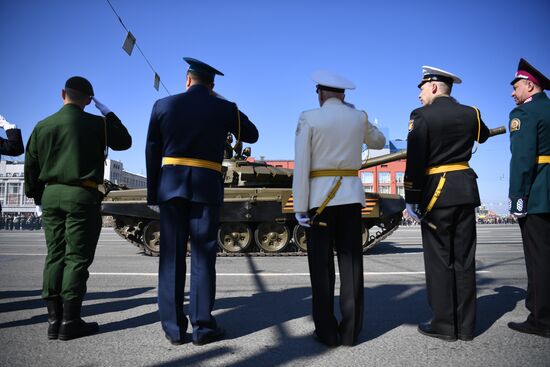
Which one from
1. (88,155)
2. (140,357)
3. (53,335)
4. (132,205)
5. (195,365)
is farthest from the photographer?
(132,205)

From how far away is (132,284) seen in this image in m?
5.41

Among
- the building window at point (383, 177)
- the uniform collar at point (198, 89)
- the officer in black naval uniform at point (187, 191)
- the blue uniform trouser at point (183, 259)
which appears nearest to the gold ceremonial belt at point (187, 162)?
the officer in black naval uniform at point (187, 191)

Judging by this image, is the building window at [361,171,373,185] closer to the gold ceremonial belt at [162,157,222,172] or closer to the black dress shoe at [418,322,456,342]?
the black dress shoe at [418,322,456,342]

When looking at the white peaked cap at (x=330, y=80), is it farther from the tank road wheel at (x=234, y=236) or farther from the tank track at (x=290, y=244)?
the tank road wheel at (x=234, y=236)

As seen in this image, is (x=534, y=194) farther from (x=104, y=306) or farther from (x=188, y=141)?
(x=104, y=306)

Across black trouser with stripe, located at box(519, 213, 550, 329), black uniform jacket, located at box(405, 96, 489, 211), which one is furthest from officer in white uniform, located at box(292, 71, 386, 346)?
black trouser with stripe, located at box(519, 213, 550, 329)

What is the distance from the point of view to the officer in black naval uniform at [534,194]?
314 centimetres

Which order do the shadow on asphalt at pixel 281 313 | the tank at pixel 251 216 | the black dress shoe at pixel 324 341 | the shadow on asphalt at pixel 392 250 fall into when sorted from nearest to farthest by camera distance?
the shadow on asphalt at pixel 281 313, the black dress shoe at pixel 324 341, the tank at pixel 251 216, the shadow on asphalt at pixel 392 250

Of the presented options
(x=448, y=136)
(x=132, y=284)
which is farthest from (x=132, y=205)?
(x=448, y=136)

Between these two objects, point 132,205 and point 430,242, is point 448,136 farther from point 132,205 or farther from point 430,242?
point 132,205

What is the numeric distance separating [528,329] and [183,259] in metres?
2.64

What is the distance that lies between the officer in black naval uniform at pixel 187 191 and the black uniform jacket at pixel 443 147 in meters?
1.49

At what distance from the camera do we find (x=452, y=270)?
311 cm

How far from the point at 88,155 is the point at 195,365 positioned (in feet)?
6.09
